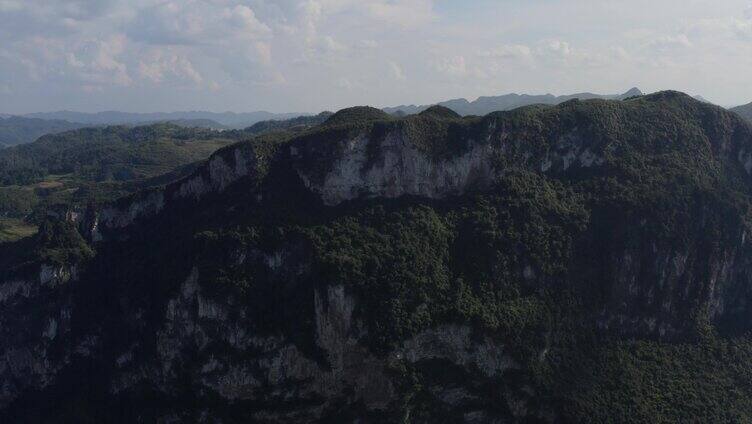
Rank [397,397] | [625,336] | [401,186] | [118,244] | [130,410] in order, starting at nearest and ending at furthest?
1. [397,397]
2. [130,410]
3. [625,336]
4. [401,186]
5. [118,244]

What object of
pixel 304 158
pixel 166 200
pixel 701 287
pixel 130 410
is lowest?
pixel 130 410

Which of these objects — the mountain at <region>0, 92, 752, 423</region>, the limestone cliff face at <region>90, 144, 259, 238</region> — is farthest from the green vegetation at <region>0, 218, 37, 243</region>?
the mountain at <region>0, 92, 752, 423</region>

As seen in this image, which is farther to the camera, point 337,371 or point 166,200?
point 166,200

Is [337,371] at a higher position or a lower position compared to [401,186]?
lower

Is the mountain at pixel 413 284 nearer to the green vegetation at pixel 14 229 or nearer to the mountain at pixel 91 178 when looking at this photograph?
the green vegetation at pixel 14 229

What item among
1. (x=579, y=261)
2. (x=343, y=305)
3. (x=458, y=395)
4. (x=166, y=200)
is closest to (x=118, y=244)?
(x=166, y=200)

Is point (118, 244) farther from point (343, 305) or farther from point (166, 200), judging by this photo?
point (343, 305)

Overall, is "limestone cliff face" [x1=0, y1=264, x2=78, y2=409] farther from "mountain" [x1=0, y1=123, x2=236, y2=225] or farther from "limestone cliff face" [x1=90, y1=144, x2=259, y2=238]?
"mountain" [x1=0, y1=123, x2=236, y2=225]

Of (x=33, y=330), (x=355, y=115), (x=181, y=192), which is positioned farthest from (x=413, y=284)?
(x=33, y=330)

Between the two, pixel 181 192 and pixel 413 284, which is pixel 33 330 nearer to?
pixel 181 192
